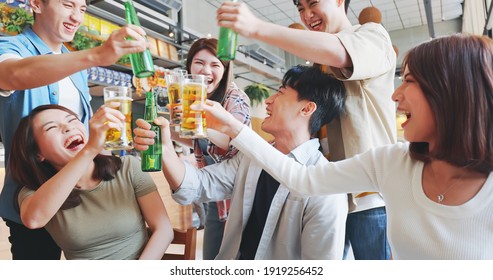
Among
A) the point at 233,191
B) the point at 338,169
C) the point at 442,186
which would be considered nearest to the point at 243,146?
the point at 338,169

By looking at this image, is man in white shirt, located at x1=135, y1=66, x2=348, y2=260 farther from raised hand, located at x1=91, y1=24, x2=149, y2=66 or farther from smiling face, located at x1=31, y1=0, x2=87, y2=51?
smiling face, located at x1=31, y1=0, x2=87, y2=51

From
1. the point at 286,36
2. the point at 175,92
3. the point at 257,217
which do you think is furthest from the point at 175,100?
the point at 257,217

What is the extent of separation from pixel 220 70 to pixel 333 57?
938 millimetres

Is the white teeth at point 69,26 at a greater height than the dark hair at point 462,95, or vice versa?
the white teeth at point 69,26

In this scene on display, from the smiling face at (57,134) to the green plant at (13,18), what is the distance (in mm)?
1829

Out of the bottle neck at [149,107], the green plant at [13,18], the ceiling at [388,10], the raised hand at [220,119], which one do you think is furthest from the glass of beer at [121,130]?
the ceiling at [388,10]

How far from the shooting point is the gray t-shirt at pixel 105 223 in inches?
54.5

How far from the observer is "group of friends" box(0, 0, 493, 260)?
1.03 m

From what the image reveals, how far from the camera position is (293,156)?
1.50m

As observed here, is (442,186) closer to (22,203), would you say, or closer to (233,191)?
(233,191)

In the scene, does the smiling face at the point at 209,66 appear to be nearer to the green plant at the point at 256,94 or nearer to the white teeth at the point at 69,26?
the white teeth at the point at 69,26

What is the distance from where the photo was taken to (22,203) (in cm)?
134

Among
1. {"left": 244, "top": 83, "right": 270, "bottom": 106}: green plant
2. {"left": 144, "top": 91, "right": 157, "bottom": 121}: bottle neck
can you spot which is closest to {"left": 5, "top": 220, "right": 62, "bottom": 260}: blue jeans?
{"left": 144, "top": 91, "right": 157, "bottom": 121}: bottle neck
